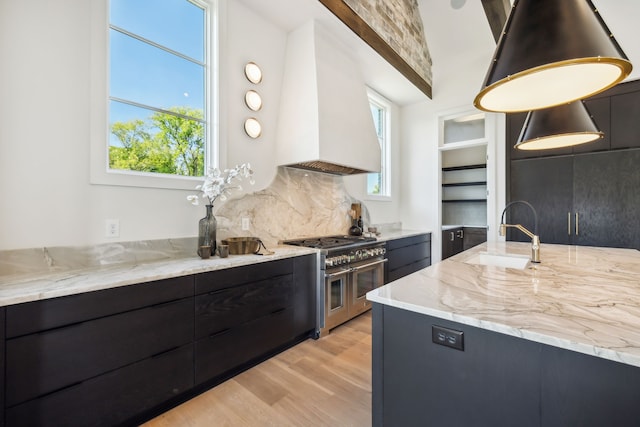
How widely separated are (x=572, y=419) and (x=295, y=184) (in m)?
2.80

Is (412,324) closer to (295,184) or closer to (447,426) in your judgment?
(447,426)

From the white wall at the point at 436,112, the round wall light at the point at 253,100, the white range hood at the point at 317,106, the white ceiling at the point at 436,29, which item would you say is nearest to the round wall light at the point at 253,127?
the round wall light at the point at 253,100

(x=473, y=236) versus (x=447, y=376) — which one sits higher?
(x=473, y=236)

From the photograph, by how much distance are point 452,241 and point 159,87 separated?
508cm

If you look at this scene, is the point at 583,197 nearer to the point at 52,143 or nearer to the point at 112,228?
the point at 112,228

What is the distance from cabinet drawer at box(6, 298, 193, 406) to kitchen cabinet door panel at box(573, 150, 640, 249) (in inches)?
174

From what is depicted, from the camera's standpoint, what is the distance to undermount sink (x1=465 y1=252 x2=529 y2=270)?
2.05 m

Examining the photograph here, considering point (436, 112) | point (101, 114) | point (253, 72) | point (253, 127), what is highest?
point (436, 112)

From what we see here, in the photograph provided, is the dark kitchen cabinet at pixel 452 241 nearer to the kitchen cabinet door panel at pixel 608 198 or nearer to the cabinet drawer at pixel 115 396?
the kitchen cabinet door panel at pixel 608 198

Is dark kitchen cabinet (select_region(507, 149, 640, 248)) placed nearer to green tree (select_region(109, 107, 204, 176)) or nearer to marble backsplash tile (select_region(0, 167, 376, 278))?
marble backsplash tile (select_region(0, 167, 376, 278))

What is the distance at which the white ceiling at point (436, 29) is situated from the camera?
9.06ft

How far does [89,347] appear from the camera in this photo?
1407 millimetres

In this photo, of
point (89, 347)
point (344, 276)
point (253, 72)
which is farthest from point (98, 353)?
point (253, 72)


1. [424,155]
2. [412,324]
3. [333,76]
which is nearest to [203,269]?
[412,324]
